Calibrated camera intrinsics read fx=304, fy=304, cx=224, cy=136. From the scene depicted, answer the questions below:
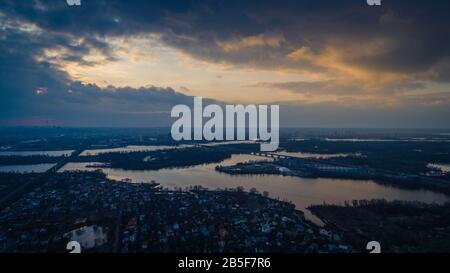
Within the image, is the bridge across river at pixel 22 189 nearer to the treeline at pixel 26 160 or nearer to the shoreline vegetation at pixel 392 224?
the treeline at pixel 26 160

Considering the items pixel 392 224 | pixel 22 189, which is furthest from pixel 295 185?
pixel 22 189

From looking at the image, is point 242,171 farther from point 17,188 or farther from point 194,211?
point 17,188

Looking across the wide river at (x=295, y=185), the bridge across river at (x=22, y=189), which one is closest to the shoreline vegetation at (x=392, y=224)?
the wide river at (x=295, y=185)

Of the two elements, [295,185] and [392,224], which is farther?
[295,185]

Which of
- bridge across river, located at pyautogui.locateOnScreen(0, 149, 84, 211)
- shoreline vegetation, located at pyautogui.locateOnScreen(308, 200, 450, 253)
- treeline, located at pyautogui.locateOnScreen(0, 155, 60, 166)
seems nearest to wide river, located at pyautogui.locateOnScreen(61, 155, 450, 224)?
shoreline vegetation, located at pyautogui.locateOnScreen(308, 200, 450, 253)

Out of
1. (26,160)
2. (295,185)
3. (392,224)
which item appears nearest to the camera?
(392,224)

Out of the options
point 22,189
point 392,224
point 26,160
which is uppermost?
point 26,160

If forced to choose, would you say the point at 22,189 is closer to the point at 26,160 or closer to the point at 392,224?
the point at 26,160

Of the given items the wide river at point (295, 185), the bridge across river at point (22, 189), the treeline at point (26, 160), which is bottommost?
the wide river at point (295, 185)
